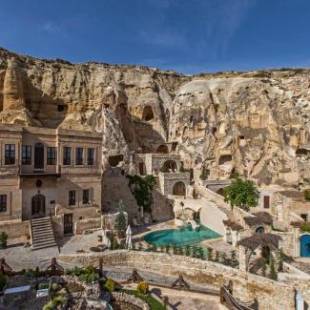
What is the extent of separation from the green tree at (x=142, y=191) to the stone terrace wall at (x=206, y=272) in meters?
11.3

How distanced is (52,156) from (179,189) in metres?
19.0

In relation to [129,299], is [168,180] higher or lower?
higher

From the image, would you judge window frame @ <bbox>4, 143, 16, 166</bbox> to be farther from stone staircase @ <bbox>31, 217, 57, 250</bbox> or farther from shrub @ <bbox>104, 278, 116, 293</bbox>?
shrub @ <bbox>104, 278, 116, 293</bbox>

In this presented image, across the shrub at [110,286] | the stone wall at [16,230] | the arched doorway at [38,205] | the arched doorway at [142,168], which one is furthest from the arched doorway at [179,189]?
the shrub at [110,286]

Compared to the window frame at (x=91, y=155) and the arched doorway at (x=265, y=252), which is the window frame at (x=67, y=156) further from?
the arched doorway at (x=265, y=252)

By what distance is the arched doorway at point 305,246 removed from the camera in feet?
64.1

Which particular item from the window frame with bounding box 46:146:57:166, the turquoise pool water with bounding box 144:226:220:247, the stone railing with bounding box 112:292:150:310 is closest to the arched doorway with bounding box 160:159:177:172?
the turquoise pool water with bounding box 144:226:220:247

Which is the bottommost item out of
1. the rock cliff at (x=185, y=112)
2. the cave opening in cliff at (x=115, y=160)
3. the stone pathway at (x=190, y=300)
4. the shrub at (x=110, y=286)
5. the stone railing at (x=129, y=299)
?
the stone pathway at (x=190, y=300)

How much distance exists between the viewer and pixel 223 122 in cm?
4566

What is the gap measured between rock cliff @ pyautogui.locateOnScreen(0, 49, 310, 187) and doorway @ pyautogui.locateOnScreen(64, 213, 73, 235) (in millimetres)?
13666

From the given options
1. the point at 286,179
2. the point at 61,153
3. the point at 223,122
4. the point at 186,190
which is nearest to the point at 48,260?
the point at 61,153

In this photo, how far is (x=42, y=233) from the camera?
63.3ft

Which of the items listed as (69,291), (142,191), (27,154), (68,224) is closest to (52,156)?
(27,154)

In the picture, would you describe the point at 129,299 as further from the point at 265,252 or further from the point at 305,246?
the point at 305,246
